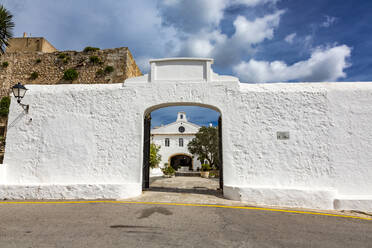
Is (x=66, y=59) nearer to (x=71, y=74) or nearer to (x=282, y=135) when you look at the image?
(x=71, y=74)

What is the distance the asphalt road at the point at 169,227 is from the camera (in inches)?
133

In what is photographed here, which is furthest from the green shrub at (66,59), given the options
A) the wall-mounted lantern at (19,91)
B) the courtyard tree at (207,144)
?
the courtyard tree at (207,144)

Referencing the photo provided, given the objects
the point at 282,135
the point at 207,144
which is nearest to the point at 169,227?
the point at 282,135

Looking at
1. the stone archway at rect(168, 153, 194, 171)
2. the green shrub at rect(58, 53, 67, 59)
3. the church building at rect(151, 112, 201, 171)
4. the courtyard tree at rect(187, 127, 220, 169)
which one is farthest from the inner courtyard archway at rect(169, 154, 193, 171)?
the green shrub at rect(58, 53, 67, 59)

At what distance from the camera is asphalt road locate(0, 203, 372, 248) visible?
339 centimetres

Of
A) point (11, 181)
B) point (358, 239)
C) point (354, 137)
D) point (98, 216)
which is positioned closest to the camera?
point (358, 239)

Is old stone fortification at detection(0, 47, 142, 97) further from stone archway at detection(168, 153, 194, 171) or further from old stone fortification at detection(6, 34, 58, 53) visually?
stone archway at detection(168, 153, 194, 171)

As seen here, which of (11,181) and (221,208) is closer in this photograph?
(221,208)

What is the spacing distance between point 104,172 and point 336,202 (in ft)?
22.5

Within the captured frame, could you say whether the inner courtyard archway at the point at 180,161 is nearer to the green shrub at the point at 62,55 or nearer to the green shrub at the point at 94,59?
the green shrub at the point at 94,59

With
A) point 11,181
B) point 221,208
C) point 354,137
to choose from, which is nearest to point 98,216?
point 221,208

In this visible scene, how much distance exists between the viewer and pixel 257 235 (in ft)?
12.2

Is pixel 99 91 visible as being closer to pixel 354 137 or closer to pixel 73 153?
pixel 73 153

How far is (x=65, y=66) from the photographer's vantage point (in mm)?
15195
